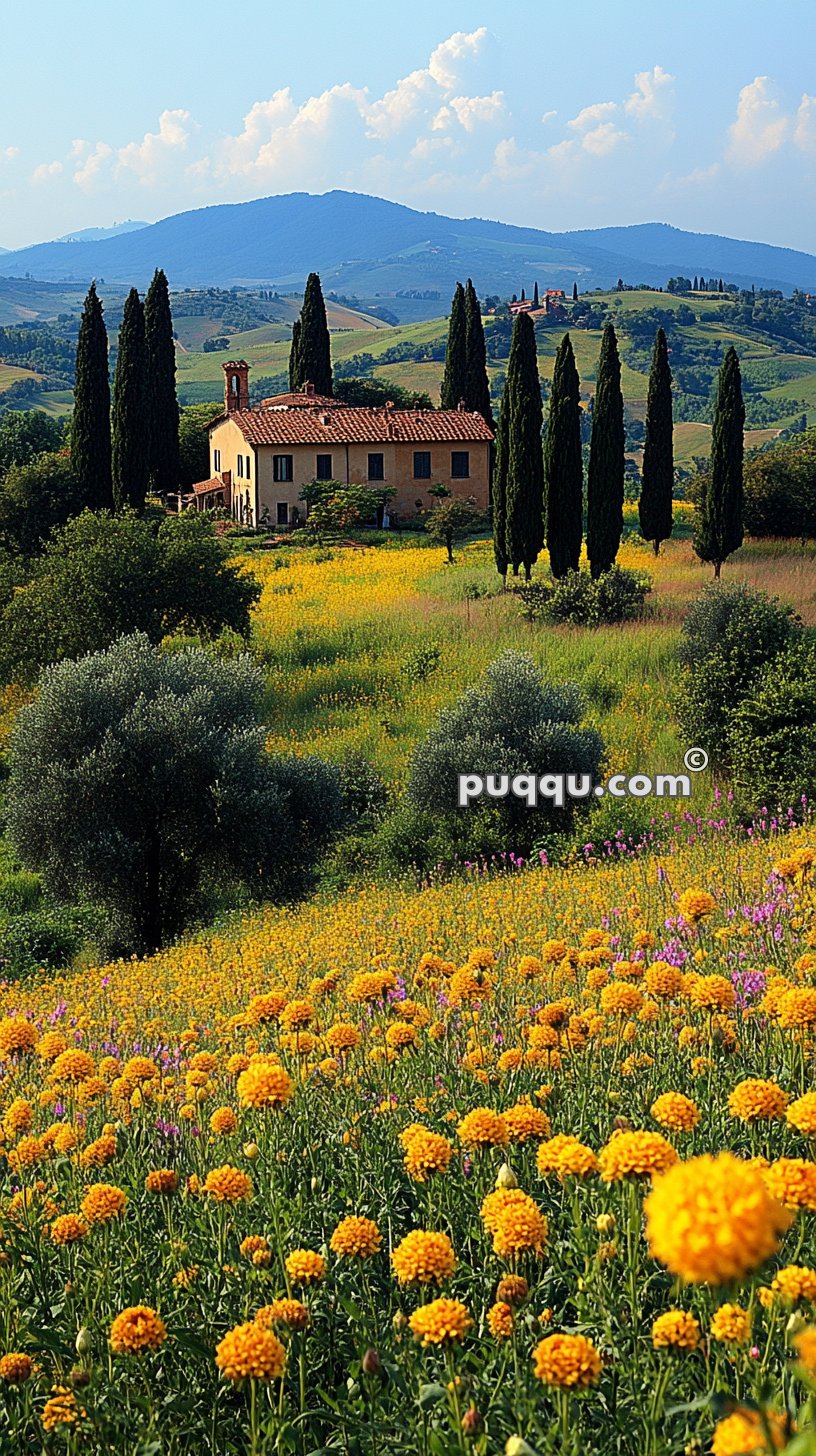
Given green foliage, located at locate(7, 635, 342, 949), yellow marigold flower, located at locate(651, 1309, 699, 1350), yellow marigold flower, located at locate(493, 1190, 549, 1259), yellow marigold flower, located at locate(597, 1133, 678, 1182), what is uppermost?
yellow marigold flower, located at locate(597, 1133, 678, 1182)

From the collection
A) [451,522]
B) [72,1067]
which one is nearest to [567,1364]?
[72,1067]

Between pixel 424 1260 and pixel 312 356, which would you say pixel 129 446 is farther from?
pixel 424 1260

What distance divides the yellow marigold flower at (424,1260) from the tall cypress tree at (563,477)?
34.8 m

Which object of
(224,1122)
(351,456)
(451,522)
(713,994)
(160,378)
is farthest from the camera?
(351,456)

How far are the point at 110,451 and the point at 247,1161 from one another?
135 ft

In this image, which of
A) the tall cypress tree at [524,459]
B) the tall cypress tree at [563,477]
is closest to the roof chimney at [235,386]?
the tall cypress tree at [524,459]

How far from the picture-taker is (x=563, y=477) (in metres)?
36.8

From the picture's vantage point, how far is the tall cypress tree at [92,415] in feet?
139

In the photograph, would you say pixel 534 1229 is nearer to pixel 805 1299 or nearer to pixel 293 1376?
pixel 805 1299

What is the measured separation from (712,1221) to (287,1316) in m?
1.60

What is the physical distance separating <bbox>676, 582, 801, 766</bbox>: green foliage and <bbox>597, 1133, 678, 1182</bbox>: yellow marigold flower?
740 inches

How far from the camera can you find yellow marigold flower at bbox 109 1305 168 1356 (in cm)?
302

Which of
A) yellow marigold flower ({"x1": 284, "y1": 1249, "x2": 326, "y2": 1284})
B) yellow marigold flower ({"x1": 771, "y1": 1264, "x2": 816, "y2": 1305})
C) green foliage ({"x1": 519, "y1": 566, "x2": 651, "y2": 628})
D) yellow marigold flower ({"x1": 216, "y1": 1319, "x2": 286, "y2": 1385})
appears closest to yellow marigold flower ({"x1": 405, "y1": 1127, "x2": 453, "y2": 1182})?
yellow marigold flower ({"x1": 284, "y1": 1249, "x2": 326, "y2": 1284})

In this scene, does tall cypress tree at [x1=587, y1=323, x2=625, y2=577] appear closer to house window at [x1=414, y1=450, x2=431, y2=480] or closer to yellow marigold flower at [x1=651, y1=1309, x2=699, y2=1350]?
house window at [x1=414, y1=450, x2=431, y2=480]
